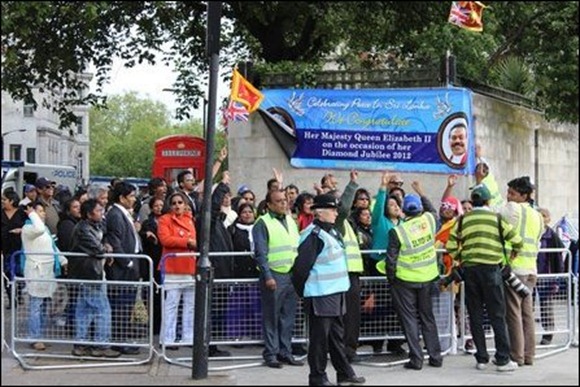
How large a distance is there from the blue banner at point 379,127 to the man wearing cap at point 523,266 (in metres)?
5.07

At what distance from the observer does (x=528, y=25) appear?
59.7 ft

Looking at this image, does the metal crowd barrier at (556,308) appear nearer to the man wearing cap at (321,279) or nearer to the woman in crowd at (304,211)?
the woman in crowd at (304,211)

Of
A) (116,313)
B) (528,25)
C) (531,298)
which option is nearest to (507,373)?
(531,298)

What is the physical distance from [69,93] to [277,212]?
1013 cm

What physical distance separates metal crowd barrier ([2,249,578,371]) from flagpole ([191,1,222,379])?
0.76 metres

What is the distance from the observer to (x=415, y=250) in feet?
35.0

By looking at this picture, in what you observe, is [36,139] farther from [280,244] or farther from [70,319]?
[280,244]

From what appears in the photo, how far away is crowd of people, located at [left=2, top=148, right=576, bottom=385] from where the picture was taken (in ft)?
34.7

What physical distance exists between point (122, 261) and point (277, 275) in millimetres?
1749

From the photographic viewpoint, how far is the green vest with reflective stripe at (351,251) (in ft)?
33.6

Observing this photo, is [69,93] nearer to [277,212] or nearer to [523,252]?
[277,212]

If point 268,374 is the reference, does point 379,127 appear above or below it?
above

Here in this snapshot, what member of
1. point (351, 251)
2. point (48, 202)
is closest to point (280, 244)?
point (351, 251)

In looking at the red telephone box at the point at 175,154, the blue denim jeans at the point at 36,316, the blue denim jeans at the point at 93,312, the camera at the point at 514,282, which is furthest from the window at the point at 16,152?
the camera at the point at 514,282
